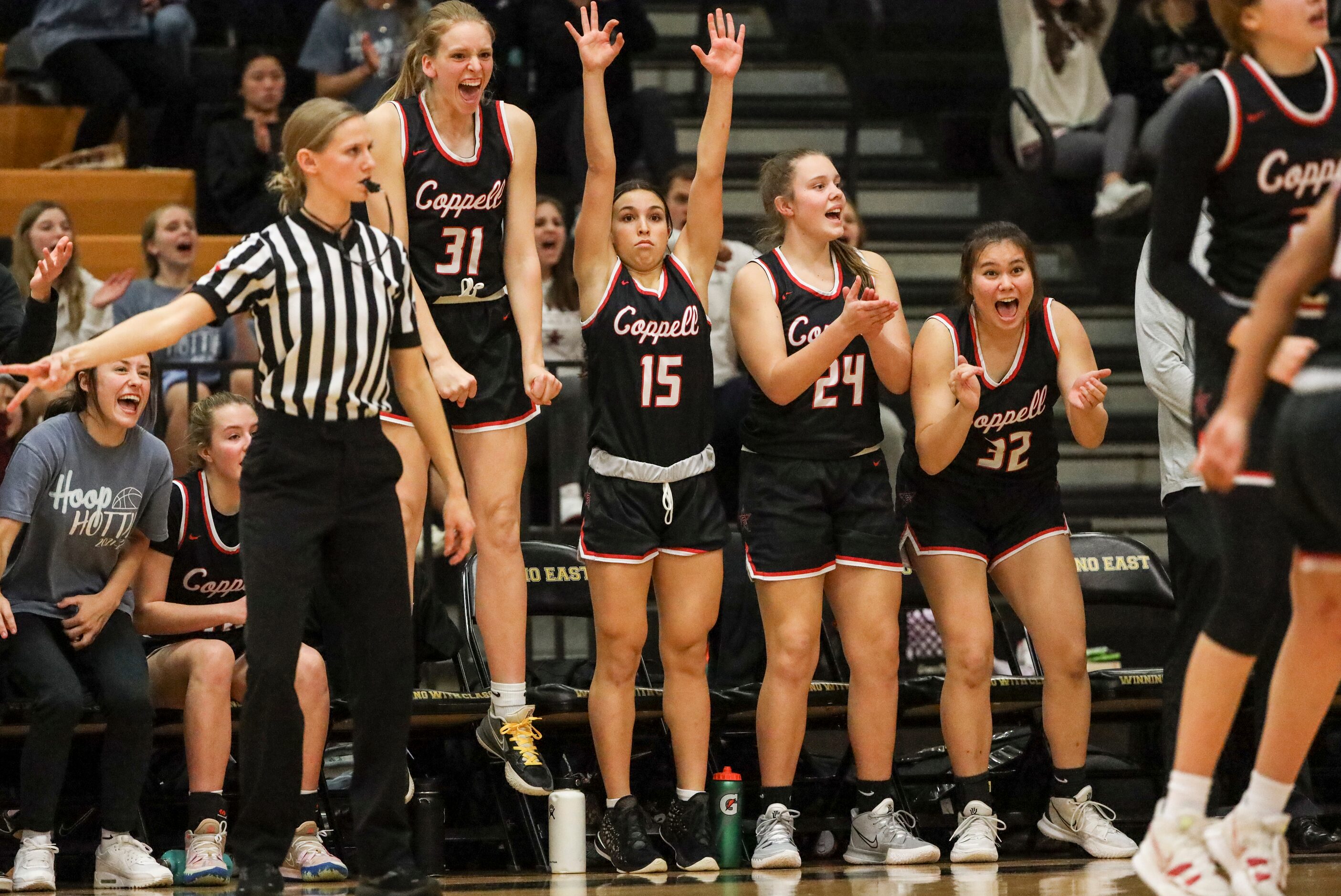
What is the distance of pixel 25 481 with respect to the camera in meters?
5.06

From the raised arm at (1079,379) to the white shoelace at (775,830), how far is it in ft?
4.69

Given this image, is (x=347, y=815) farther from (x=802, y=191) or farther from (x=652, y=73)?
(x=652, y=73)

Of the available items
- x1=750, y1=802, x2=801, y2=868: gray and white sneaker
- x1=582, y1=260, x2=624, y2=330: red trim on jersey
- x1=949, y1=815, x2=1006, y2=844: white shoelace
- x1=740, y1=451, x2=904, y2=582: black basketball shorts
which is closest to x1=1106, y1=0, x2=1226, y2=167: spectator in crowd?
x1=740, y1=451, x2=904, y2=582: black basketball shorts

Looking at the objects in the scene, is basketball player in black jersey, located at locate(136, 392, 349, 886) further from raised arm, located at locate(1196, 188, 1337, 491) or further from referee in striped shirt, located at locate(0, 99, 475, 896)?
raised arm, located at locate(1196, 188, 1337, 491)

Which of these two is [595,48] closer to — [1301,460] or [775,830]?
[775,830]

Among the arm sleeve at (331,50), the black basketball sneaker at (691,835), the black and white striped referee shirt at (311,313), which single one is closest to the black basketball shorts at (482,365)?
the black and white striped referee shirt at (311,313)

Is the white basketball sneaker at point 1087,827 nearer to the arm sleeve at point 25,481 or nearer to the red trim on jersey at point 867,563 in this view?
the red trim on jersey at point 867,563

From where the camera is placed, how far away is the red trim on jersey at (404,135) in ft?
16.5

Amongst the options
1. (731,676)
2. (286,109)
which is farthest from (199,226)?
(731,676)

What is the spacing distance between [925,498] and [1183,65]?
174 inches

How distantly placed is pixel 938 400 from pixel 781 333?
20.3 inches

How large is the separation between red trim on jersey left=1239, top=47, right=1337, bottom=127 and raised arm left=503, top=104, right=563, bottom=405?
7.46 feet

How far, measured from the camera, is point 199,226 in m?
8.71

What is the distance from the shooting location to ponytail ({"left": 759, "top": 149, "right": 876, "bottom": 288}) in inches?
214
